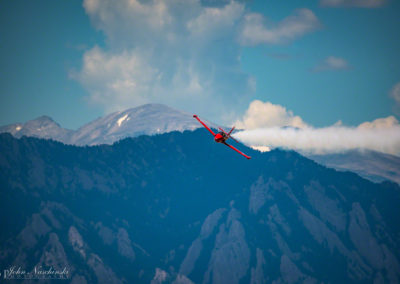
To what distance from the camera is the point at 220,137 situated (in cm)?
15688
